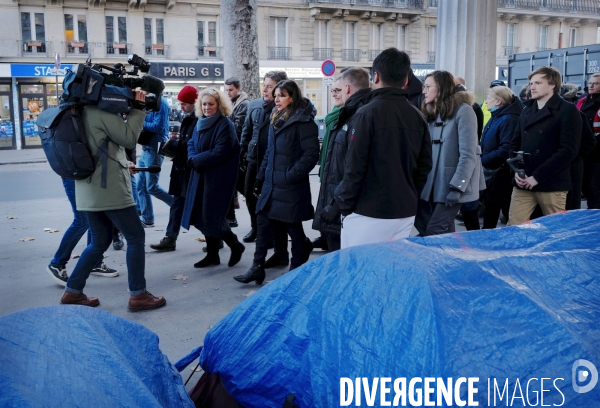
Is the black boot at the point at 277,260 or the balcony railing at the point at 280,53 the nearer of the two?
the black boot at the point at 277,260

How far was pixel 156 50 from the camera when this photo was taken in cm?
3142

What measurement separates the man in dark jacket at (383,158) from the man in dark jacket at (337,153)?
36 centimetres

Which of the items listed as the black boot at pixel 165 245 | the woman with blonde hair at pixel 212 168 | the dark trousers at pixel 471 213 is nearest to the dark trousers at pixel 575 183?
the dark trousers at pixel 471 213

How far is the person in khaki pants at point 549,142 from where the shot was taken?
535 cm

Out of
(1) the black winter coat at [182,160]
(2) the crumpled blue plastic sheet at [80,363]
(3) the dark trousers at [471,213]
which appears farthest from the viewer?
(1) the black winter coat at [182,160]

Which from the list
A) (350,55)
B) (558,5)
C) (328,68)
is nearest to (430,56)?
(350,55)

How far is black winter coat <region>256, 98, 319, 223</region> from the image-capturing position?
529 cm

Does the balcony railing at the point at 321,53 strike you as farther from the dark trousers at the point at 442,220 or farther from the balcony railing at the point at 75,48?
the dark trousers at the point at 442,220

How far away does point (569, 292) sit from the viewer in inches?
90.4

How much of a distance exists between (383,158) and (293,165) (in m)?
1.53

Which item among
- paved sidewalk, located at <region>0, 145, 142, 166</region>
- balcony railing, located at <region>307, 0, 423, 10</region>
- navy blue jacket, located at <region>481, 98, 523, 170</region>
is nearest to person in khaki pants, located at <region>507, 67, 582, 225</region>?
navy blue jacket, located at <region>481, 98, 523, 170</region>

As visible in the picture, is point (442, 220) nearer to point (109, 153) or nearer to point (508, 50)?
point (109, 153)

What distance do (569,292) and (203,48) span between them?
32076 millimetres

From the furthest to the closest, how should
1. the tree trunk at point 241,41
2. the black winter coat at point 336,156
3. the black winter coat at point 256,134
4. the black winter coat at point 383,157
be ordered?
the tree trunk at point 241,41 → the black winter coat at point 256,134 → the black winter coat at point 336,156 → the black winter coat at point 383,157
